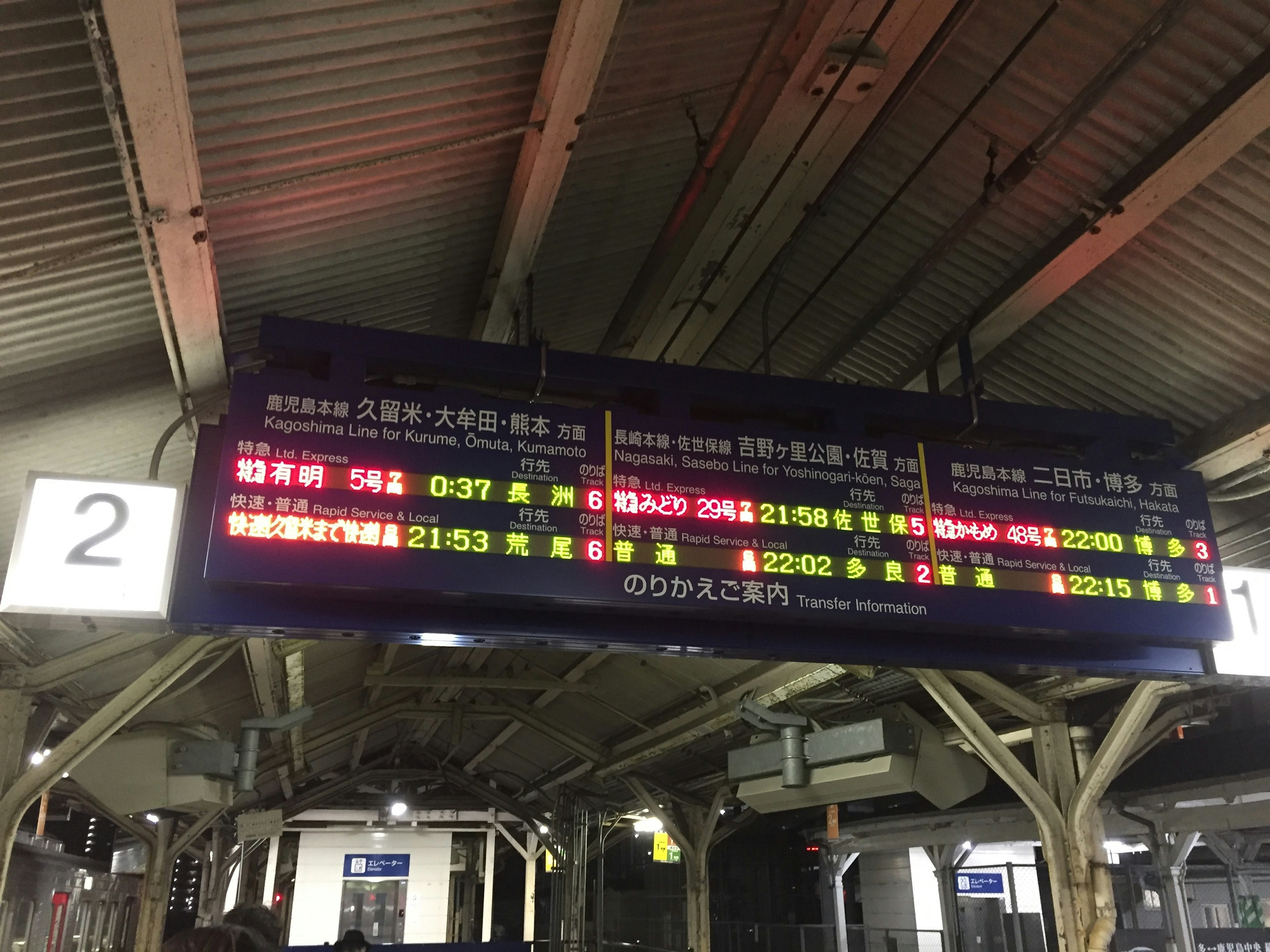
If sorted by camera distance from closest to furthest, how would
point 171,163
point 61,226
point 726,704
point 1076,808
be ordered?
1. point 171,163
2. point 61,226
3. point 1076,808
4. point 726,704

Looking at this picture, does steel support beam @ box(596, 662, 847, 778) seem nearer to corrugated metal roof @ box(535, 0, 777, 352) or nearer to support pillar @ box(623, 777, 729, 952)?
support pillar @ box(623, 777, 729, 952)

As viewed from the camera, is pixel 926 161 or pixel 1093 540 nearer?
pixel 926 161

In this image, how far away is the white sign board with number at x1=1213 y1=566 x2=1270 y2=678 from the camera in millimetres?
5219

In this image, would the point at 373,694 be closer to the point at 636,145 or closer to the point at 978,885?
the point at 978,885

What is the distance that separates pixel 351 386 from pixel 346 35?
1405 millimetres

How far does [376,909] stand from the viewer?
2272 cm

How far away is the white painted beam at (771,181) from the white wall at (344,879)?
20064 millimetres

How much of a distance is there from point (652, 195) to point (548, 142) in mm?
1200

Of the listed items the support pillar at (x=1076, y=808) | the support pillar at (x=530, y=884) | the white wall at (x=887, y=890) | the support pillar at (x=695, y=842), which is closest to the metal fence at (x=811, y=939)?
the white wall at (x=887, y=890)

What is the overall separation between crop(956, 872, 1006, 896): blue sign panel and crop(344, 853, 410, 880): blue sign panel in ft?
45.3

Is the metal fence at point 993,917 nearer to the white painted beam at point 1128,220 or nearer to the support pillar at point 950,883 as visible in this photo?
the support pillar at point 950,883

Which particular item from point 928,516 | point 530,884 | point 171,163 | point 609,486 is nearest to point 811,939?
point 530,884

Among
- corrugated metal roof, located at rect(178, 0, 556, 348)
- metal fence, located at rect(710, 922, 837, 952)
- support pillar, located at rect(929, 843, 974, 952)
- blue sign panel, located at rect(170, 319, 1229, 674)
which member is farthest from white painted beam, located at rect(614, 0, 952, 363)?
metal fence, located at rect(710, 922, 837, 952)

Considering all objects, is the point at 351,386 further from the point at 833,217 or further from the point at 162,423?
the point at 833,217
